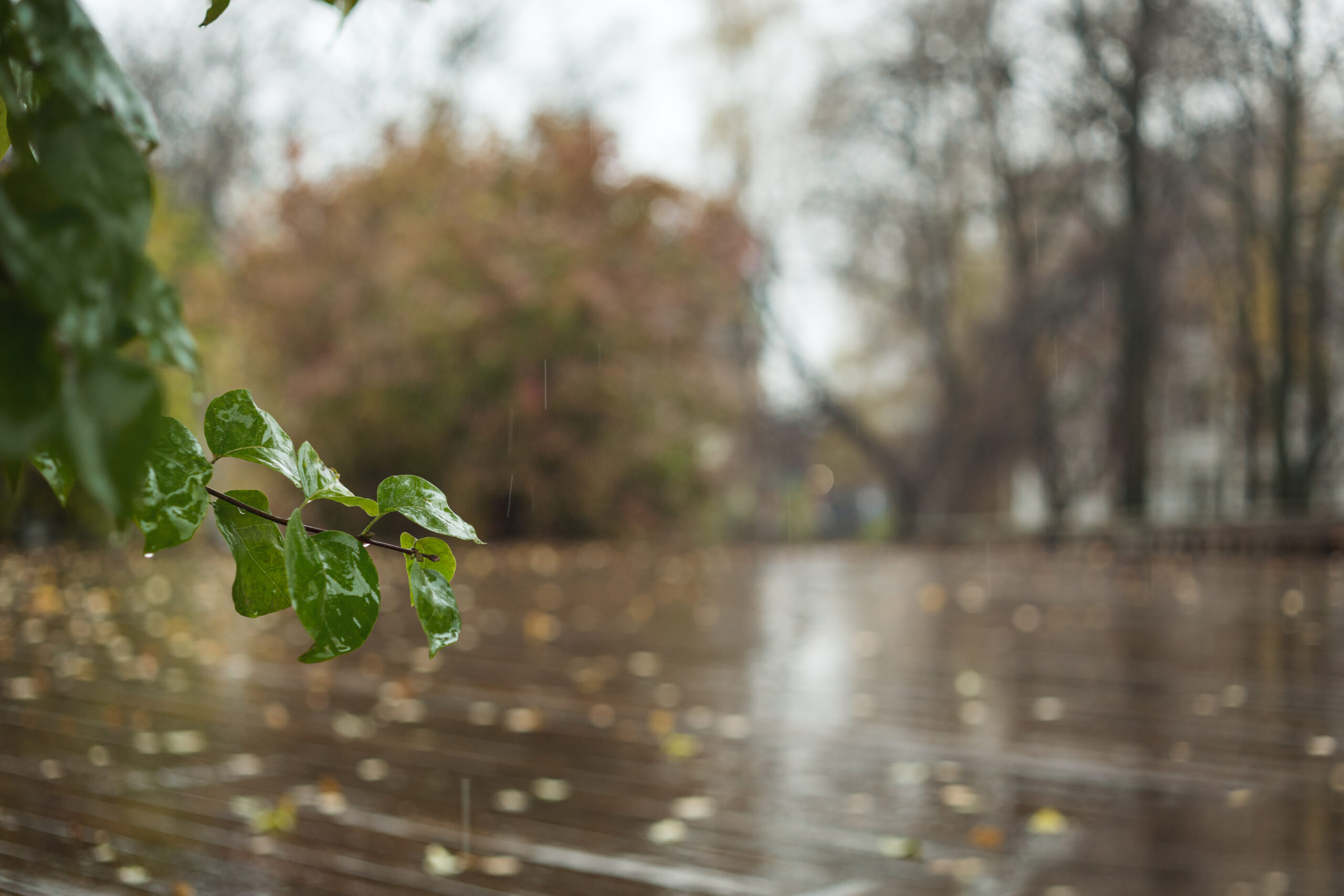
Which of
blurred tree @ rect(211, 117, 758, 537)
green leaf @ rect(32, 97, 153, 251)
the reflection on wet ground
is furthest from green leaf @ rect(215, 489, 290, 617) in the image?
blurred tree @ rect(211, 117, 758, 537)

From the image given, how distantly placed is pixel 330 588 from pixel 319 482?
0.10 meters

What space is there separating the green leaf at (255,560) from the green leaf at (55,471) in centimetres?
12

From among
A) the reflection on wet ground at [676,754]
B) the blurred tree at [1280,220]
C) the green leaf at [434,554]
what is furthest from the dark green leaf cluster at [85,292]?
Result: the blurred tree at [1280,220]

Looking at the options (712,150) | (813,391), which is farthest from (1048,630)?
(712,150)

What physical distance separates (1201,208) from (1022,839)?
17.7m

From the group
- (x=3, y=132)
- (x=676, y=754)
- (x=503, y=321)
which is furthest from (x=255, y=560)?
(x=503, y=321)

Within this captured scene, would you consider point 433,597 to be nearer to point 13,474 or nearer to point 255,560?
point 255,560

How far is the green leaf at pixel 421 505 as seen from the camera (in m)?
0.80

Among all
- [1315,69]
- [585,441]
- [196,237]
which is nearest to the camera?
[585,441]

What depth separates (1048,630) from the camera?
6.77 meters

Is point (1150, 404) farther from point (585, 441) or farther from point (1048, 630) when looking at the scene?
point (1048, 630)

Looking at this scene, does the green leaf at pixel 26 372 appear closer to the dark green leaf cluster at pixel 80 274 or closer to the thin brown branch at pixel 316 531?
the dark green leaf cluster at pixel 80 274

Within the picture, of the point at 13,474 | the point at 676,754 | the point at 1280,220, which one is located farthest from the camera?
the point at 1280,220

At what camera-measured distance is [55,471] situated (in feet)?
2.51
